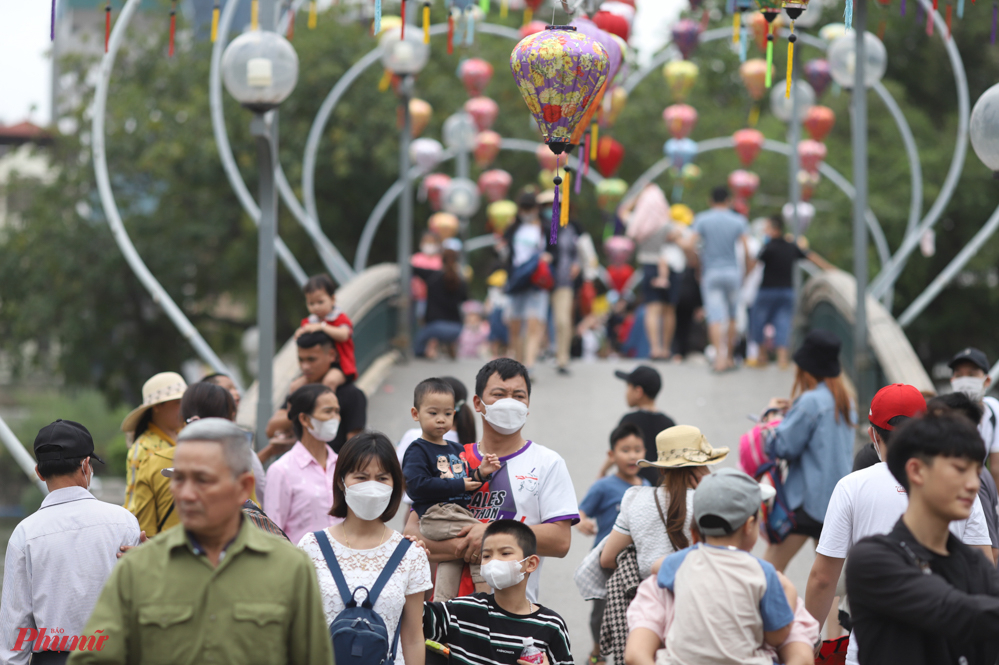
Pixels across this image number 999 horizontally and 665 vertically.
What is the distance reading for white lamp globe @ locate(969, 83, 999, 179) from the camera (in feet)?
28.0

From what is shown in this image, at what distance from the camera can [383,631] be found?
4.77 metres

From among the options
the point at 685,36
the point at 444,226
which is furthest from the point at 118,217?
the point at 685,36

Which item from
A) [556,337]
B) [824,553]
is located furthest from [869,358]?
[824,553]

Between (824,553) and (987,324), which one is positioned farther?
(987,324)

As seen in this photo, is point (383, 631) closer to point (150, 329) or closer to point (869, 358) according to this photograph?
point (869, 358)

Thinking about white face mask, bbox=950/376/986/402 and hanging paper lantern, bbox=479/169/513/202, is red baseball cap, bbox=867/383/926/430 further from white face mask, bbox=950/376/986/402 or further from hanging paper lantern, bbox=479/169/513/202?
hanging paper lantern, bbox=479/169/513/202

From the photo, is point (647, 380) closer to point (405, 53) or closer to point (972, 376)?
point (972, 376)

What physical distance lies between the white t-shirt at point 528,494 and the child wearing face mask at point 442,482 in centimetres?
7

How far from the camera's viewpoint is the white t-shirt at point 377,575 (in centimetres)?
482

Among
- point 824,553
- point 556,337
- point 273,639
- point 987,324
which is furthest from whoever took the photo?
point 987,324

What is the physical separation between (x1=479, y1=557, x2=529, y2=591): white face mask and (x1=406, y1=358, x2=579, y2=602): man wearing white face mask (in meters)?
0.43

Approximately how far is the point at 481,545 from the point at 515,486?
37 cm

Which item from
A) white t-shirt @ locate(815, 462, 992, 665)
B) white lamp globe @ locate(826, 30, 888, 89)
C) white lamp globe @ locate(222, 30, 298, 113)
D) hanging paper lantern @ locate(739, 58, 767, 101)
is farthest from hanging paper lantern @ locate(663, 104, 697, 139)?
white t-shirt @ locate(815, 462, 992, 665)

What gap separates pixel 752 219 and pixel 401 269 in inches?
802
